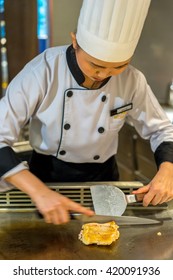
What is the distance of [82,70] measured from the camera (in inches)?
48.2

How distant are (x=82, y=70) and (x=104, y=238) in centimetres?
50

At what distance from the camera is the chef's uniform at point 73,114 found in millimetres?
1208

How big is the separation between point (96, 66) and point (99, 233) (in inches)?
18.7

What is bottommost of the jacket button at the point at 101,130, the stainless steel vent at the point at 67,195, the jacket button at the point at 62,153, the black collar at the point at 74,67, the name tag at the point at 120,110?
the stainless steel vent at the point at 67,195

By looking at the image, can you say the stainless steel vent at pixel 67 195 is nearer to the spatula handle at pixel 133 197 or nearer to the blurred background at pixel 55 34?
the spatula handle at pixel 133 197

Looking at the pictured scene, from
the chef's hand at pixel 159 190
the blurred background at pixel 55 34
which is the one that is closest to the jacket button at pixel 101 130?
the chef's hand at pixel 159 190

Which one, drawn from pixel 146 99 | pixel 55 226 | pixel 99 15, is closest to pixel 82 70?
pixel 99 15

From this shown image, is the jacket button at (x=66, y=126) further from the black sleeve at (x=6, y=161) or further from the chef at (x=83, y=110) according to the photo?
the black sleeve at (x=6, y=161)

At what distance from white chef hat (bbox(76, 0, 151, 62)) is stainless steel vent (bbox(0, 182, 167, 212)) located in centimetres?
40

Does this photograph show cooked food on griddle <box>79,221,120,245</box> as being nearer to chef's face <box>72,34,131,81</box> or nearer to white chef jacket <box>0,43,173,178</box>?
white chef jacket <box>0,43,173,178</box>

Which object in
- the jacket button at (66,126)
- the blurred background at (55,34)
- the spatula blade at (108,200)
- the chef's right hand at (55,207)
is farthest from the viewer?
the blurred background at (55,34)

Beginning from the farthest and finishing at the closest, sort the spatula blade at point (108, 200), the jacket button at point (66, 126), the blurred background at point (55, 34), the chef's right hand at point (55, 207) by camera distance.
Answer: the blurred background at point (55, 34)
the jacket button at point (66, 126)
the spatula blade at point (108, 200)
the chef's right hand at point (55, 207)

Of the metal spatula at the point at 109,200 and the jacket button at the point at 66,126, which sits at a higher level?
the jacket button at the point at 66,126

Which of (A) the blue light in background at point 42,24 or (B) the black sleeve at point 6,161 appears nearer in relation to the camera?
(B) the black sleeve at point 6,161
